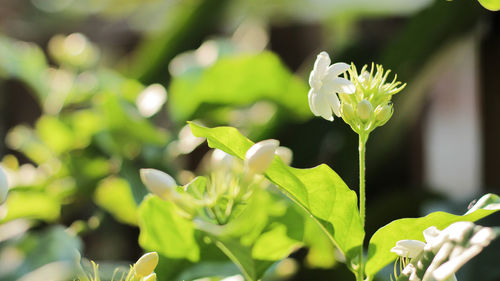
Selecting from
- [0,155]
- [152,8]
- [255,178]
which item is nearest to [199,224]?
[255,178]

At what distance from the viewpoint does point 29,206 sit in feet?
2.17

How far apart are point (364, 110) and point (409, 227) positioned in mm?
56

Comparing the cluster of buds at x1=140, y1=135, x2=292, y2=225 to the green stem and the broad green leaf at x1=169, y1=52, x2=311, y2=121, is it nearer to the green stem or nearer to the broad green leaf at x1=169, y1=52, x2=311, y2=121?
the green stem

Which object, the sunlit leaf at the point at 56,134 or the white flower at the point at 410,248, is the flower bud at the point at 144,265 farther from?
the sunlit leaf at the point at 56,134

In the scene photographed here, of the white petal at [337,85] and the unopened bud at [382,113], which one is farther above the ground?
the white petal at [337,85]

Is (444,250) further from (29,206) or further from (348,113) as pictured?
(29,206)

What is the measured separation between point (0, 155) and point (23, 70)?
499 mm

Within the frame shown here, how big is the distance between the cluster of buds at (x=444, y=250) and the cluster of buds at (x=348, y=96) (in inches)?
2.0

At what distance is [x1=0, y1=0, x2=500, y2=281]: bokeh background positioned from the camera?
0.65m

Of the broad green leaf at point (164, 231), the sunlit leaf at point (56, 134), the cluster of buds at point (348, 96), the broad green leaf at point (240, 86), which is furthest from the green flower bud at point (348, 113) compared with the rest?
the sunlit leaf at point (56, 134)

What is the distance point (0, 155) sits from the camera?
1231 millimetres

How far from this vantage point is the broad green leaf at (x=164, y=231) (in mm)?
349

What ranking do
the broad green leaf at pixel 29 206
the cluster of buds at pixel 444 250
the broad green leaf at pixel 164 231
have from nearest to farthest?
the cluster of buds at pixel 444 250
the broad green leaf at pixel 164 231
the broad green leaf at pixel 29 206

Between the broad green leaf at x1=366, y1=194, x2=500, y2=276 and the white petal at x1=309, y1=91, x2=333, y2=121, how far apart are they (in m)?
0.05
